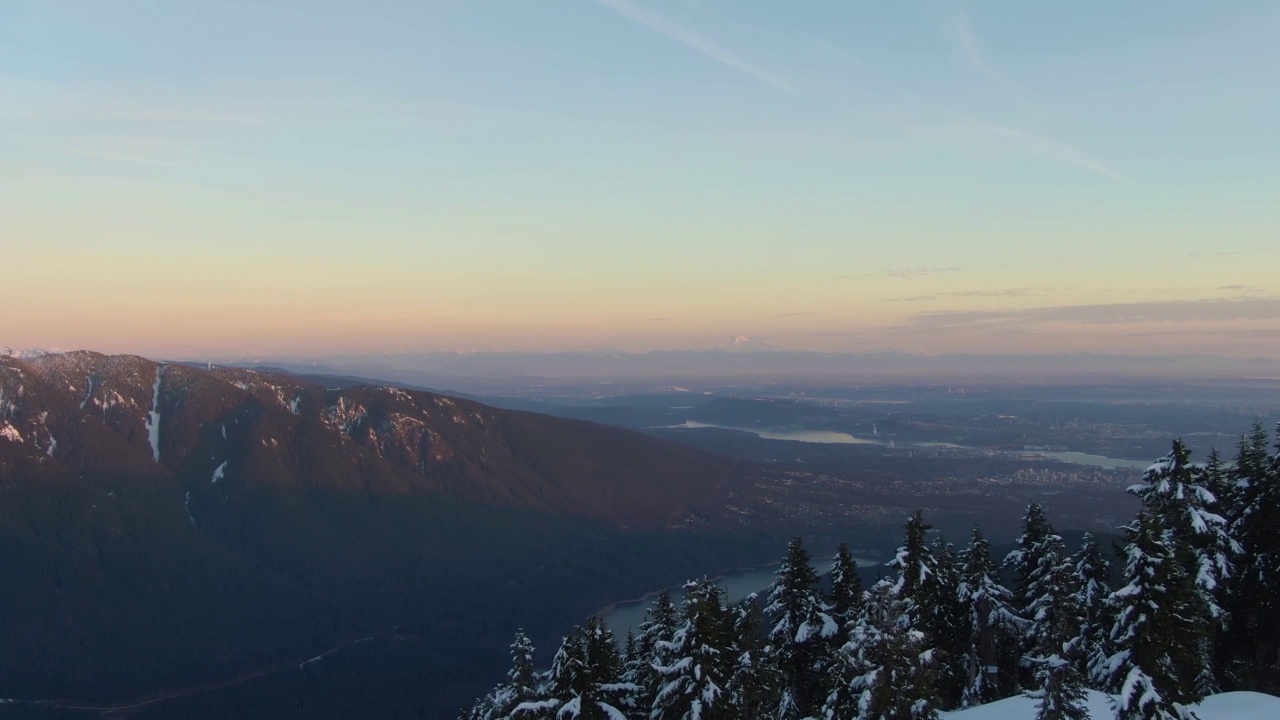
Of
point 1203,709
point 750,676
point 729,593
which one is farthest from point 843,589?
point 729,593

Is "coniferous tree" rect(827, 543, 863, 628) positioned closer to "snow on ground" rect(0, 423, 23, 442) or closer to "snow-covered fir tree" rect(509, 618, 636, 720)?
"snow-covered fir tree" rect(509, 618, 636, 720)

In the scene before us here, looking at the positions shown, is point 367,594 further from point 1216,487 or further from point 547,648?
point 1216,487

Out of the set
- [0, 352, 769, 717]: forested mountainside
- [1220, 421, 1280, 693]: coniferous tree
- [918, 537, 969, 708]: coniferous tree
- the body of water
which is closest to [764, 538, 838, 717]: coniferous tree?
[918, 537, 969, 708]: coniferous tree

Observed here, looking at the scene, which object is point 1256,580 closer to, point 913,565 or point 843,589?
point 913,565

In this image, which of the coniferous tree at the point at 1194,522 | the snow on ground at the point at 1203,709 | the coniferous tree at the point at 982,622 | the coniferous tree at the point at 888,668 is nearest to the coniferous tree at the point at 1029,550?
the coniferous tree at the point at 982,622

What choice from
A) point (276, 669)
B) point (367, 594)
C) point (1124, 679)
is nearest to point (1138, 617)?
point (1124, 679)
